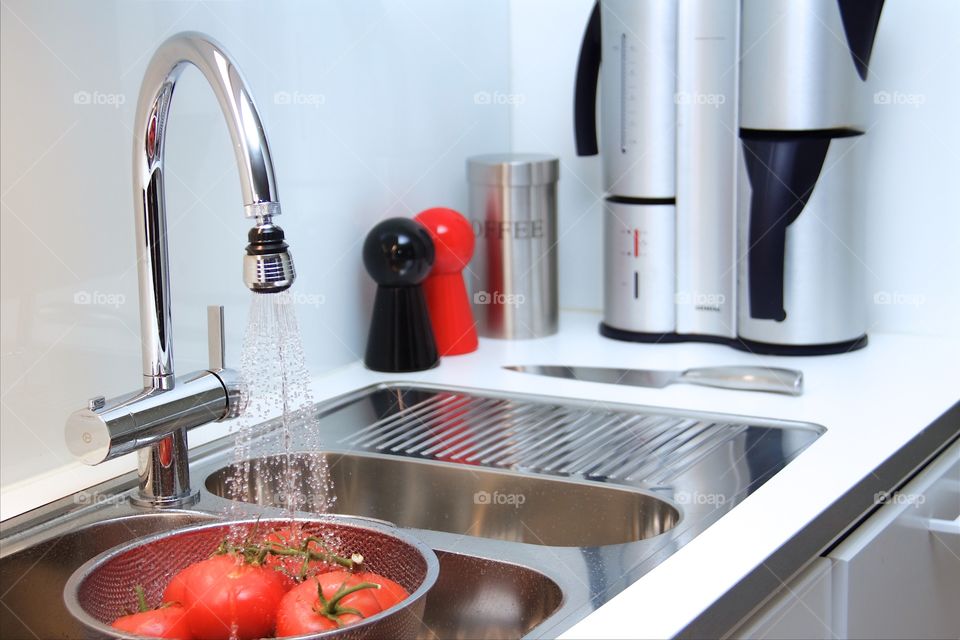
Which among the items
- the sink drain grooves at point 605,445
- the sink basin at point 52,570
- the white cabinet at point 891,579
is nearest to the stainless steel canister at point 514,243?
the sink drain grooves at point 605,445

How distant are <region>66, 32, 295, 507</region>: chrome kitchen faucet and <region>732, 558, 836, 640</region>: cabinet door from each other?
0.41 metres

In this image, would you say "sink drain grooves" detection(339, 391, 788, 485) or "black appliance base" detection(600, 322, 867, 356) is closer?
"sink drain grooves" detection(339, 391, 788, 485)

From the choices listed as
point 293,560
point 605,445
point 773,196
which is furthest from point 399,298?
point 293,560

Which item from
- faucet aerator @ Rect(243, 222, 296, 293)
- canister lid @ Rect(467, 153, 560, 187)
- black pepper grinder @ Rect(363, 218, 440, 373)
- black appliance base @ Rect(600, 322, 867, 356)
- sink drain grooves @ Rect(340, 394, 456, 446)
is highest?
canister lid @ Rect(467, 153, 560, 187)

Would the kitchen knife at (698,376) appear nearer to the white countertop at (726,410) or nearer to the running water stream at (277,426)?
the white countertop at (726,410)

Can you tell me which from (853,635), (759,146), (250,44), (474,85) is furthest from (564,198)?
(853,635)

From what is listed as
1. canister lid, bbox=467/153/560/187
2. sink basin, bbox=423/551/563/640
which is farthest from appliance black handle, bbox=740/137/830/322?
sink basin, bbox=423/551/563/640

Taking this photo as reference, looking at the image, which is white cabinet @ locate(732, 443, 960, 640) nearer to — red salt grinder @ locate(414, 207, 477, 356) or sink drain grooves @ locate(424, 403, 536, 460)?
sink drain grooves @ locate(424, 403, 536, 460)

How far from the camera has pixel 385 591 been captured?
763 mm

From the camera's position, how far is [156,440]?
0.95 m

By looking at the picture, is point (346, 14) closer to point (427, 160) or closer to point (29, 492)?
point (427, 160)

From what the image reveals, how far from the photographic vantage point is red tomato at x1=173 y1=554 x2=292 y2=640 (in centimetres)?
76

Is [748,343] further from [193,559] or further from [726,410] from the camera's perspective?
[193,559]

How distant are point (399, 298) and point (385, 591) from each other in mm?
636
